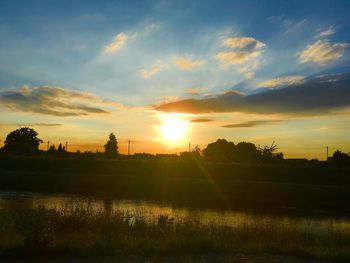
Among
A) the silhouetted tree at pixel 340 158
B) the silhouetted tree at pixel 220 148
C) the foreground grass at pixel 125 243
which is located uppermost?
the silhouetted tree at pixel 220 148

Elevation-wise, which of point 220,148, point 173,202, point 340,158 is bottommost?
point 173,202

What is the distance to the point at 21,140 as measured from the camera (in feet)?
478

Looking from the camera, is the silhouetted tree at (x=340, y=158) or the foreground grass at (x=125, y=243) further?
the silhouetted tree at (x=340, y=158)

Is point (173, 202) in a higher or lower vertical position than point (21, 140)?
lower

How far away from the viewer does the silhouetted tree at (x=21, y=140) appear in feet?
466

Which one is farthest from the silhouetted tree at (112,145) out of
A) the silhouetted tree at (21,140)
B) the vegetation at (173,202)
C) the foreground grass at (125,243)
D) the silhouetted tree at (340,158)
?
the foreground grass at (125,243)

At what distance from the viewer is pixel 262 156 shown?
366ft

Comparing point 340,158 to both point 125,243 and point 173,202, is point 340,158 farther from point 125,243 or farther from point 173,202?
point 125,243

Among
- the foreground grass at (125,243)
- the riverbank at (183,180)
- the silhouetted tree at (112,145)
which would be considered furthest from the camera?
the silhouetted tree at (112,145)

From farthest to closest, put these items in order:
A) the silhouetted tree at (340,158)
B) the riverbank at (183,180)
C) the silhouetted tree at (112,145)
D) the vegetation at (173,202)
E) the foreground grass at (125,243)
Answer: the silhouetted tree at (112,145)
the silhouetted tree at (340,158)
the riverbank at (183,180)
the vegetation at (173,202)
the foreground grass at (125,243)

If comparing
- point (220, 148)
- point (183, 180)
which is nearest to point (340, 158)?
point (220, 148)

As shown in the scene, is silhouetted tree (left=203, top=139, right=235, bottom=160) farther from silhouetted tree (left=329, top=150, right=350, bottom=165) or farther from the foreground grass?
the foreground grass

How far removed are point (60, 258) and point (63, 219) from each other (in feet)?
29.4

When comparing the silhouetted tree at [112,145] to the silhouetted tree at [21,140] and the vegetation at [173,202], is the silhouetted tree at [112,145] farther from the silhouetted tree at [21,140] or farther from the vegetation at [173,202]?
the silhouetted tree at [21,140]
